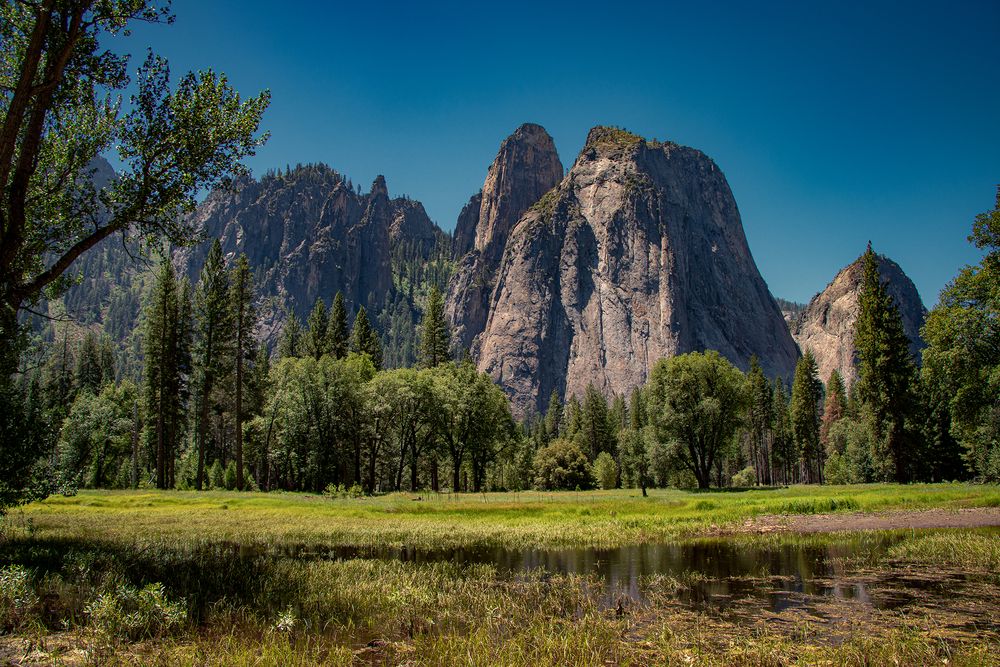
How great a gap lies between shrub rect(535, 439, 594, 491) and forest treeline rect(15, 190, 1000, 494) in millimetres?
237

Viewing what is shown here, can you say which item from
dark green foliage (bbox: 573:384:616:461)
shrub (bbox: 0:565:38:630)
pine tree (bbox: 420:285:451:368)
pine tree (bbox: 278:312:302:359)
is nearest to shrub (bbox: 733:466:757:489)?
dark green foliage (bbox: 573:384:616:461)

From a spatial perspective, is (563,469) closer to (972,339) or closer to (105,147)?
(972,339)

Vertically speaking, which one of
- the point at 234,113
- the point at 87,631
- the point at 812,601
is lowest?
the point at 812,601

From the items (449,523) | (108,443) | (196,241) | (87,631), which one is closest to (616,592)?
(87,631)

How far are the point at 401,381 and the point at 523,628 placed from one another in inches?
1970

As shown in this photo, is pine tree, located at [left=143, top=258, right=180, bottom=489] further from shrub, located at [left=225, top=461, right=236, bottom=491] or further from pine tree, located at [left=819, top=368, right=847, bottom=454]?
pine tree, located at [left=819, top=368, right=847, bottom=454]

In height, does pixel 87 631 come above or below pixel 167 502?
above

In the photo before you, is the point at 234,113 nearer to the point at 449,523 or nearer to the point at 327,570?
the point at 327,570

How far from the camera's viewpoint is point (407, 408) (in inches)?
2301

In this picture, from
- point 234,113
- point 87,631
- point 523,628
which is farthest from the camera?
point 234,113

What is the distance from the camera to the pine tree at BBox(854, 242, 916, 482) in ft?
158

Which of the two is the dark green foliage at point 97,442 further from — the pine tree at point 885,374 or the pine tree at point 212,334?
the pine tree at point 885,374

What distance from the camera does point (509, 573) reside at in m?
14.0

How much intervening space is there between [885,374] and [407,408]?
143ft
